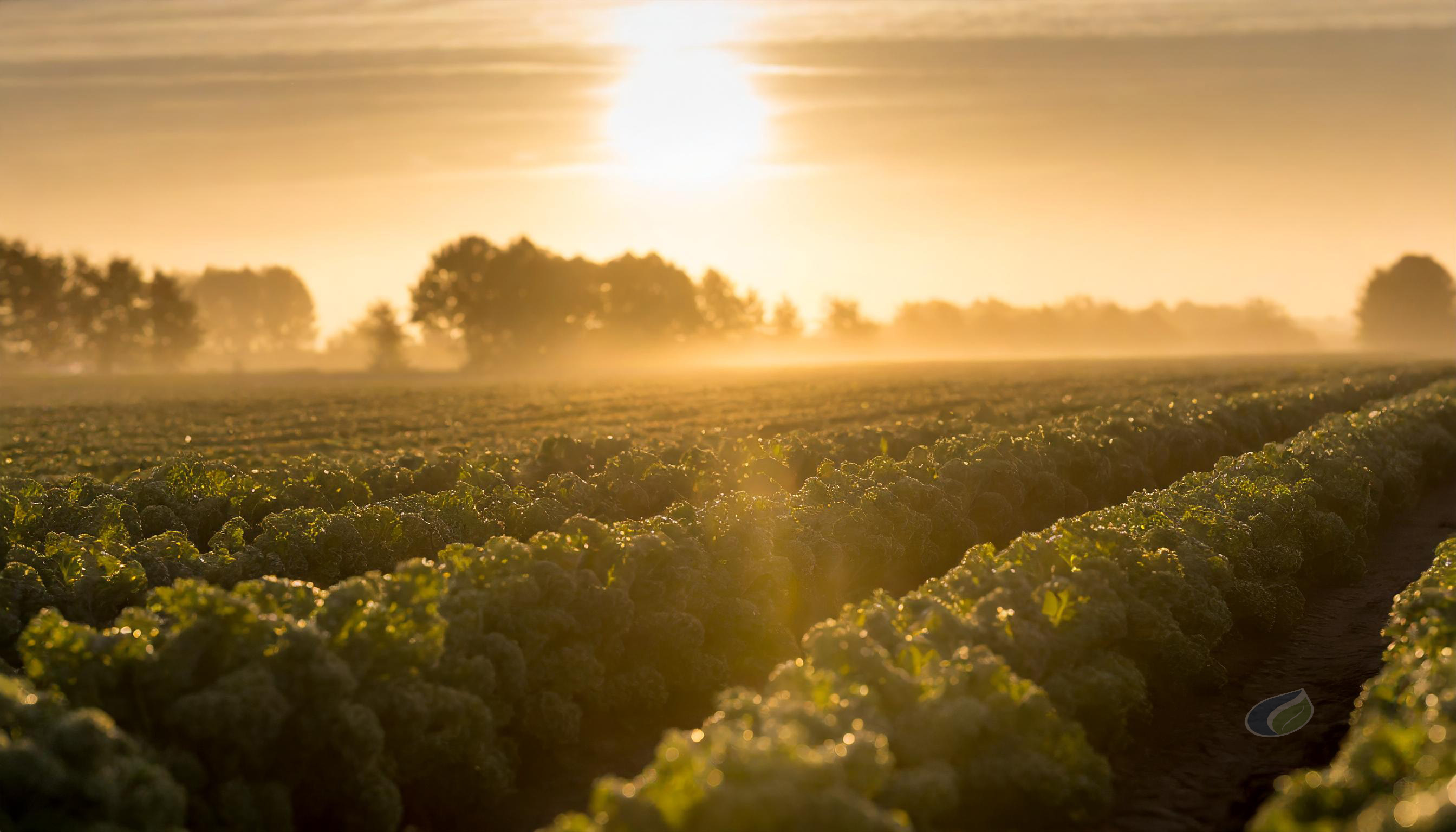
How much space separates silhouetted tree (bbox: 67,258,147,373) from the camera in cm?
11831

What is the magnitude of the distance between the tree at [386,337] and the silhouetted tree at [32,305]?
33043 mm

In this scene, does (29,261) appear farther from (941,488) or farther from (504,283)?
(941,488)

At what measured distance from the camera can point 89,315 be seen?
389ft

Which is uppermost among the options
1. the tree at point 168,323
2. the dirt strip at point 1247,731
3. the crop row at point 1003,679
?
the tree at point 168,323

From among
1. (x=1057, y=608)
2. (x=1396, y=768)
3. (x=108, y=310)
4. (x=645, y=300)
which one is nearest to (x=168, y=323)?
(x=108, y=310)

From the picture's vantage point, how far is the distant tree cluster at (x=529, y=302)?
383 feet

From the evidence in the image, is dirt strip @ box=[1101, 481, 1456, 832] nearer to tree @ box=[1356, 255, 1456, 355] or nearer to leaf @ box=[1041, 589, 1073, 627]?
leaf @ box=[1041, 589, 1073, 627]

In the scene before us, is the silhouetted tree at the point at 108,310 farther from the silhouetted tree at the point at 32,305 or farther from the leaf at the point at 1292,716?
the leaf at the point at 1292,716

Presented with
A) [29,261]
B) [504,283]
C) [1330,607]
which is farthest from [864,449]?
[29,261]

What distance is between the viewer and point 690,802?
6.67 m

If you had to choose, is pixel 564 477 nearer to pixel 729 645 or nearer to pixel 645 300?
pixel 729 645

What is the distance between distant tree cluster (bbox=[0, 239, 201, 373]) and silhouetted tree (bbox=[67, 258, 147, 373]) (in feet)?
0.22

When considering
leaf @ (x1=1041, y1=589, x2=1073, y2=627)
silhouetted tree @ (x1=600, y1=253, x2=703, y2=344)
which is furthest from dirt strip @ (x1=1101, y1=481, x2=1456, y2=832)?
silhouetted tree @ (x1=600, y1=253, x2=703, y2=344)

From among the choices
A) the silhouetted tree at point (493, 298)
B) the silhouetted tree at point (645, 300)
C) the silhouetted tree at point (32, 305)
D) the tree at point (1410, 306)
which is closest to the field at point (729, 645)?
the silhouetted tree at point (493, 298)
